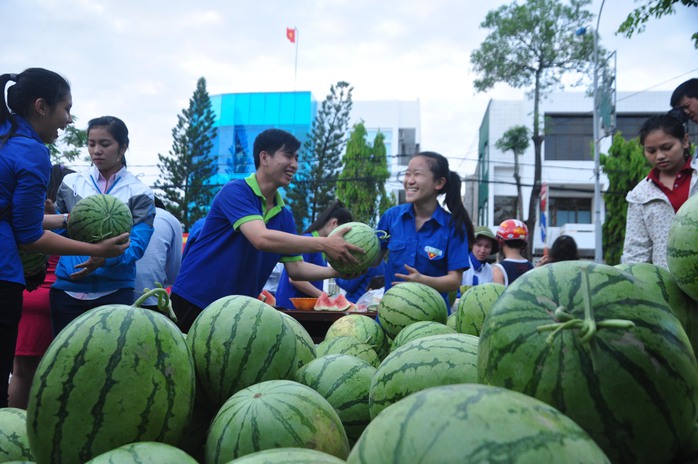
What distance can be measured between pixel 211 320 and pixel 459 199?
300cm

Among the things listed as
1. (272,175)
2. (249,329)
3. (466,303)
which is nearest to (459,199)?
(272,175)

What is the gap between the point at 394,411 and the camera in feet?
2.48

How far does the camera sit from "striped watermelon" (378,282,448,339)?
291 cm

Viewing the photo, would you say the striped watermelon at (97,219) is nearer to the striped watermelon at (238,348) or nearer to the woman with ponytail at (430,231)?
the woman with ponytail at (430,231)

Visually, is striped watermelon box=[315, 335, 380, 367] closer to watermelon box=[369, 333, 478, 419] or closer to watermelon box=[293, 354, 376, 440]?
watermelon box=[293, 354, 376, 440]

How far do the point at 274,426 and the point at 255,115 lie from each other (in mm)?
39132

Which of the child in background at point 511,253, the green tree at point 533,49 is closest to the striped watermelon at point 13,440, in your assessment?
the child in background at point 511,253

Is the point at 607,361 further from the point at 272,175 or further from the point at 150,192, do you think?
the point at 150,192

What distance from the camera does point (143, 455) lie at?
3.14ft

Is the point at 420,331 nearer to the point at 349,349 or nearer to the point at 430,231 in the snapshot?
the point at 349,349

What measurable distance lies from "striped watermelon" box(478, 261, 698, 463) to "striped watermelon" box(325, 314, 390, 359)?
6.36 feet

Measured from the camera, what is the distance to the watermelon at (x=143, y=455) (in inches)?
37.1

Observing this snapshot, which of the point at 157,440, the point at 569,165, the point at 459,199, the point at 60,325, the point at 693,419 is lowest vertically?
the point at 60,325

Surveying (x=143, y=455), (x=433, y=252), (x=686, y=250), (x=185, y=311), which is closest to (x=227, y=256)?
(x=185, y=311)
